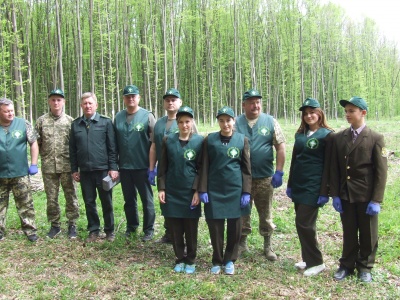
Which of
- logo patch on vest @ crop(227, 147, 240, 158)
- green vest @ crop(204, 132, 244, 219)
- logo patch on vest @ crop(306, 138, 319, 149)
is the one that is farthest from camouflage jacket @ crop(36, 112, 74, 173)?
logo patch on vest @ crop(306, 138, 319, 149)

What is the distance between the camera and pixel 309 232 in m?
4.54

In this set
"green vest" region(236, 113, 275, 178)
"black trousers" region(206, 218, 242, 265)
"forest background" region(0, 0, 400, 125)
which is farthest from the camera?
"forest background" region(0, 0, 400, 125)

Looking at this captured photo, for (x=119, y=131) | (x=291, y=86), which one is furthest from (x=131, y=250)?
(x=291, y=86)

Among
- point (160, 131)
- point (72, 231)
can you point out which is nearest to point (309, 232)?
point (160, 131)

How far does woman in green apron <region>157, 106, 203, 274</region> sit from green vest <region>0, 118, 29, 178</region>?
2.40 m

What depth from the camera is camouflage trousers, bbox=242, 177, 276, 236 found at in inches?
194

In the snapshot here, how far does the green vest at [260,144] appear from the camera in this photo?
4.83 meters

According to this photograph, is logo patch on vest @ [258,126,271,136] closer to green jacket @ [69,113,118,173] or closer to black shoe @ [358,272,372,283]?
black shoe @ [358,272,372,283]

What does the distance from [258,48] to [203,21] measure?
5.59 metres

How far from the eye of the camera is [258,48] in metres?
31.1

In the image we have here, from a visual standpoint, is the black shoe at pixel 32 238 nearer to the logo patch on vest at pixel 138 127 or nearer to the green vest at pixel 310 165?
the logo patch on vest at pixel 138 127

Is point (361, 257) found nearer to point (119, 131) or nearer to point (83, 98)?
point (119, 131)

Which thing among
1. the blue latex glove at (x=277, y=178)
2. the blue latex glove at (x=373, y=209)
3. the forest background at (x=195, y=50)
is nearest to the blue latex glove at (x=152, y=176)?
the blue latex glove at (x=277, y=178)

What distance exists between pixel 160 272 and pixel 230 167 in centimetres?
161
